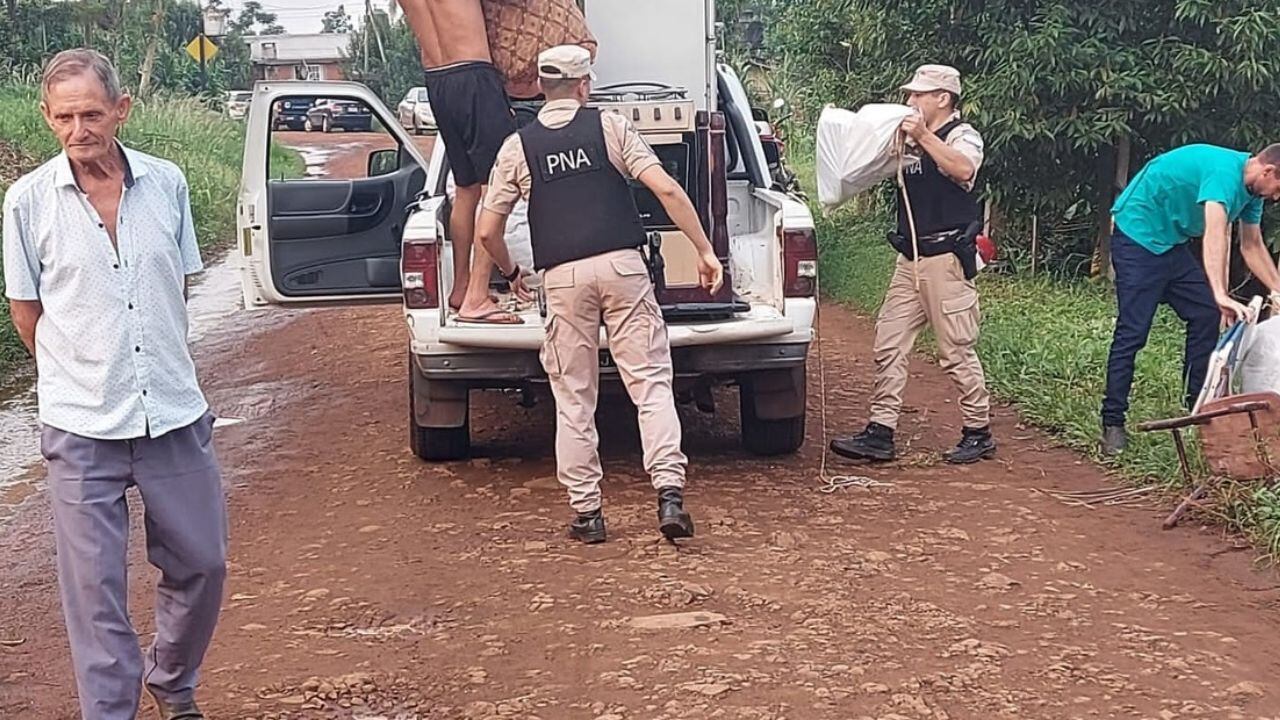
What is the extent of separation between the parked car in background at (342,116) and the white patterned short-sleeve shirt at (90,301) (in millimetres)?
4620

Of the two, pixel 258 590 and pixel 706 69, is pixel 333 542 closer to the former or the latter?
pixel 258 590

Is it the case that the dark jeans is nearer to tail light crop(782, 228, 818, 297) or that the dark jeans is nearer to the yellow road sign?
tail light crop(782, 228, 818, 297)

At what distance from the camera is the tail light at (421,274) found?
21.4ft

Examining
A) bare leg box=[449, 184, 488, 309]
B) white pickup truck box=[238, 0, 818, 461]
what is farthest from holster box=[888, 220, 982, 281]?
bare leg box=[449, 184, 488, 309]

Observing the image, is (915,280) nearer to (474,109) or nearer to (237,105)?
(474,109)

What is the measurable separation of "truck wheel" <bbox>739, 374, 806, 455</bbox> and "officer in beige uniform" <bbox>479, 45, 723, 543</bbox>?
46.7 inches

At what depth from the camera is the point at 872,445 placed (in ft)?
23.0

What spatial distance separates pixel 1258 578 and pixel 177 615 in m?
3.51

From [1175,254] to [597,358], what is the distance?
268 cm

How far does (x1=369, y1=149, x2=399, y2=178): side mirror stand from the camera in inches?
350

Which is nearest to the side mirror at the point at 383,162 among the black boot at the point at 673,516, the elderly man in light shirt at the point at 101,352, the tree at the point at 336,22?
the black boot at the point at 673,516

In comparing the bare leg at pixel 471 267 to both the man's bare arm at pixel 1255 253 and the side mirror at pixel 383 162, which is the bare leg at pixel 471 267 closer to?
the side mirror at pixel 383 162

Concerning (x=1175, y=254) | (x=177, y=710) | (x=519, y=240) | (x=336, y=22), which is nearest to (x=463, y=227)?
(x=519, y=240)

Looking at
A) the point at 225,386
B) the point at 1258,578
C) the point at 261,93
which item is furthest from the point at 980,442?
the point at 225,386
